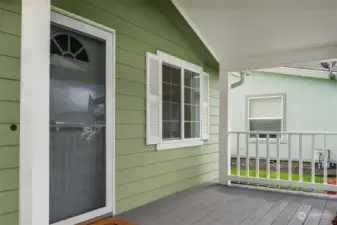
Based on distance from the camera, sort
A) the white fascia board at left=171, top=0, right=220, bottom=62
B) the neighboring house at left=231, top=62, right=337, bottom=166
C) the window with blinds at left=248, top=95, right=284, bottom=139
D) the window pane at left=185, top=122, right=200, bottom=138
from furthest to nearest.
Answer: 1. the window with blinds at left=248, top=95, right=284, bottom=139
2. the neighboring house at left=231, top=62, right=337, bottom=166
3. the window pane at left=185, top=122, right=200, bottom=138
4. the white fascia board at left=171, top=0, right=220, bottom=62

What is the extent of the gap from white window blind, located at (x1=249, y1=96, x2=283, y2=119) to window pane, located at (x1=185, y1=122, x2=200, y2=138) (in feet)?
14.8

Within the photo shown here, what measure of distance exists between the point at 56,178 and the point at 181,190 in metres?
2.67

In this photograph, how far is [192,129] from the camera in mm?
5477

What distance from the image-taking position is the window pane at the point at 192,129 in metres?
5.28

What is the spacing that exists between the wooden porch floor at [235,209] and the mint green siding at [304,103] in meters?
4.27

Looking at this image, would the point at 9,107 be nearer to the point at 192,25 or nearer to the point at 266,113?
the point at 192,25

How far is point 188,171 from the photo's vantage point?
17.4 feet

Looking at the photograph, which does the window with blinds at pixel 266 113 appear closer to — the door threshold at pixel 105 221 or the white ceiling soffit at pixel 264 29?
the white ceiling soffit at pixel 264 29

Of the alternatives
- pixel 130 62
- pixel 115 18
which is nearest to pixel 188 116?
pixel 130 62

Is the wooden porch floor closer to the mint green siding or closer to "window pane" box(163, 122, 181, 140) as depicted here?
"window pane" box(163, 122, 181, 140)

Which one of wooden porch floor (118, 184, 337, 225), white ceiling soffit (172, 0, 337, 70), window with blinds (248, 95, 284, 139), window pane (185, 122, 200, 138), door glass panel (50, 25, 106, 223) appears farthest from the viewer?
window with blinds (248, 95, 284, 139)

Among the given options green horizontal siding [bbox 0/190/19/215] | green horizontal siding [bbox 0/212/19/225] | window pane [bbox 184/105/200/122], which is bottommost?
green horizontal siding [bbox 0/212/19/225]

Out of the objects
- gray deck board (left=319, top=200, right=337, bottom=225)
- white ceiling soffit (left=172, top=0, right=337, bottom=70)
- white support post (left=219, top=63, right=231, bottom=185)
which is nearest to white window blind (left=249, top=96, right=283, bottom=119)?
white support post (left=219, top=63, right=231, bottom=185)

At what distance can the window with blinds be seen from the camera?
9.17 metres
